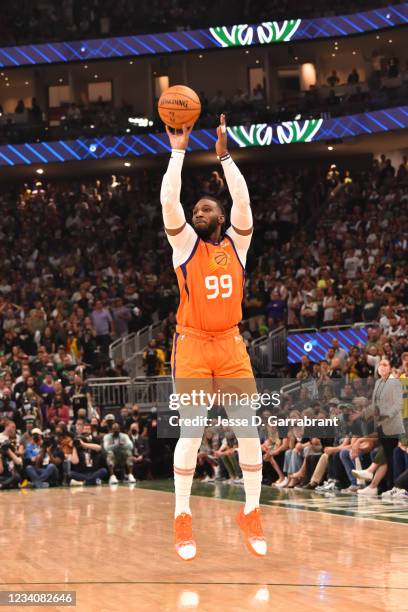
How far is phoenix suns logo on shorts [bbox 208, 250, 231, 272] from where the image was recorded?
7785 millimetres

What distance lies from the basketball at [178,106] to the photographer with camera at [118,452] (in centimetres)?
1210

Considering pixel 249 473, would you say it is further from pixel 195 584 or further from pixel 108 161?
pixel 108 161

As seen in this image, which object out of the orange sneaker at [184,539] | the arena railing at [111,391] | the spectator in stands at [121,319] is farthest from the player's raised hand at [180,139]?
the spectator in stands at [121,319]

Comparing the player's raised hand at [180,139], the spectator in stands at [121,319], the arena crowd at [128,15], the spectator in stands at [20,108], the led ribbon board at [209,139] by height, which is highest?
the arena crowd at [128,15]

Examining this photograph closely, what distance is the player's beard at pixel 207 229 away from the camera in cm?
791

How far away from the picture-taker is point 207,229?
793 cm

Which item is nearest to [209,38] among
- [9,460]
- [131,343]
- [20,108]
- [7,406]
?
[20,108]

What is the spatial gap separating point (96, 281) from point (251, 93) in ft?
35.2

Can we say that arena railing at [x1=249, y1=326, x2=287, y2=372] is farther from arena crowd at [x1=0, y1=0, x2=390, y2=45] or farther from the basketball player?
the basketball player

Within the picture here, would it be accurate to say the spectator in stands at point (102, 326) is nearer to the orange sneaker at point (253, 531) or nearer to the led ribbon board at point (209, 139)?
the led ribbon board at point (209, 139)

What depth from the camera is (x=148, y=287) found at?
27.8 meters

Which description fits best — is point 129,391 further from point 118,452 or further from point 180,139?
point 180,139

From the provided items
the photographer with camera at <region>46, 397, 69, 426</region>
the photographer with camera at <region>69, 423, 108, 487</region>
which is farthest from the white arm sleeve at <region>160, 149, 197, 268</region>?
the photographer with camera at <region>46, 397, 69, 426</region>

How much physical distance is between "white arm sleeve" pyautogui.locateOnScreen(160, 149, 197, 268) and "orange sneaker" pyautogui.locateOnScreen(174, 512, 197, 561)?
5.89ft
